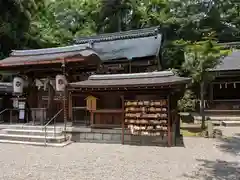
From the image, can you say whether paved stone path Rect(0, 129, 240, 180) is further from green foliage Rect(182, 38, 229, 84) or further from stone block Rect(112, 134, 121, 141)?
green foliage Rect(182, 38, 229, 84)

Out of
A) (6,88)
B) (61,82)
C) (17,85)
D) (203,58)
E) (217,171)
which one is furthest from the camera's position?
(6,88)

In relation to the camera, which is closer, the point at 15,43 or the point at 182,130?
the point at 182,130

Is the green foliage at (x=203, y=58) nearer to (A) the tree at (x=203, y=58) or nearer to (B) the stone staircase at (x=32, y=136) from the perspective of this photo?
(A) the tree at (x=203, y=58)

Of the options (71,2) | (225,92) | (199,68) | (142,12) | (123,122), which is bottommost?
(123,122)

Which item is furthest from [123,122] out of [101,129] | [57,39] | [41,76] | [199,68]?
[57,39]

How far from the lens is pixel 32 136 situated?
30.5ft

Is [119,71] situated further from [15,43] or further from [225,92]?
[15,43]

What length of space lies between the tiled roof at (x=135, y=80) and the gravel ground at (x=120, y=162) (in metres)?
2.37

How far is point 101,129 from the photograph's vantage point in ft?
30.8

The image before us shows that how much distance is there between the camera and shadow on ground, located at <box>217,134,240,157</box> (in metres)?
8.03

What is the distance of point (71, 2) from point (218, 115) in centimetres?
2435

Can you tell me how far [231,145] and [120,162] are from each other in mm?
5037

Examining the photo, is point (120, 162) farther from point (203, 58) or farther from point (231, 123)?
point (231, 123)

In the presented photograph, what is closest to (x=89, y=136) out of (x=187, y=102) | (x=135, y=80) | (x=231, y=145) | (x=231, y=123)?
(x=135, y=80)
